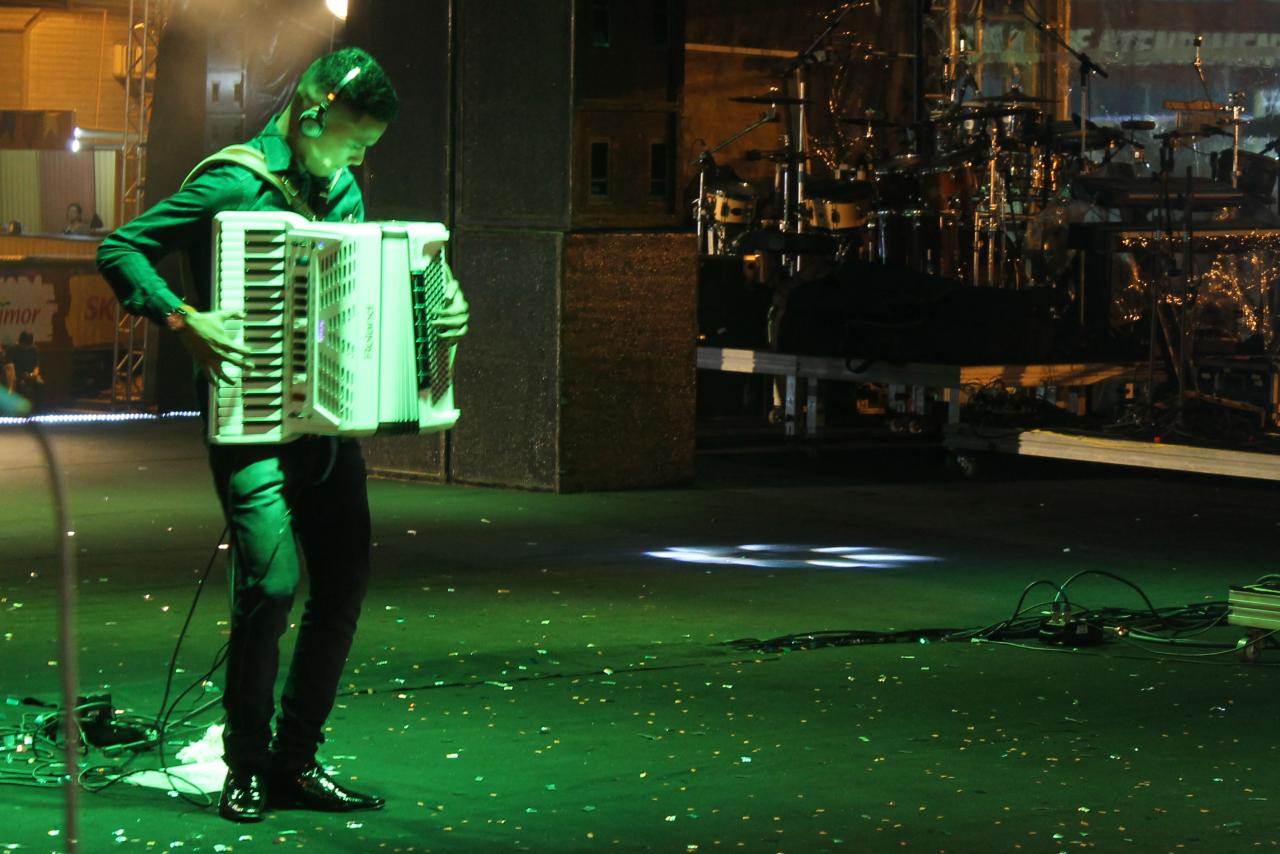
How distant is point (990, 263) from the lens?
17844 mm

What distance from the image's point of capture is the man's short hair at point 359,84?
4848 mm

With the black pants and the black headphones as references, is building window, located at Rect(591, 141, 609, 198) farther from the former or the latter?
the black headphones

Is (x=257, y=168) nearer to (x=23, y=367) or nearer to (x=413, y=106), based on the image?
(x=413, y=106)

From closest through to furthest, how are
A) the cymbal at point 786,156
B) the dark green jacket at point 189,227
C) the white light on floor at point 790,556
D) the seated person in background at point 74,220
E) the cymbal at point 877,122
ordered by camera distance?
the dark green jacket at point 189,227, the white light on floor at point 790,556, the cymbal at point 877,122, the cymbal at point 786,156, the seated person in background at point 74,220

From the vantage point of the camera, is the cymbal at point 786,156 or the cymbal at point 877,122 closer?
the cymbal at point 877,122

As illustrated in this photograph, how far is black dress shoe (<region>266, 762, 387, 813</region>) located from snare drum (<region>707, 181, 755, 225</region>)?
1437 centimetres

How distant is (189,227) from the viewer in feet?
16.1

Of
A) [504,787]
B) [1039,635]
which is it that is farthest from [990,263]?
[504,787]

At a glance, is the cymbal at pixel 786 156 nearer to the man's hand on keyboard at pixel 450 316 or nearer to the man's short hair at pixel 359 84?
the man's hand on keyboard at pixel 450 316

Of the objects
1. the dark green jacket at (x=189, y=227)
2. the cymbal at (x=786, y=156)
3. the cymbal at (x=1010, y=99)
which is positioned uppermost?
the cymbal at (x=1010, y=99)

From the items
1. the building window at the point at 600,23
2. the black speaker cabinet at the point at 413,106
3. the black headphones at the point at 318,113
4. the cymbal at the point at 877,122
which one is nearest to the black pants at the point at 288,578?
the black headphones at the point at 318,113

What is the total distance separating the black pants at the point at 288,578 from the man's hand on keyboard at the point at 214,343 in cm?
26

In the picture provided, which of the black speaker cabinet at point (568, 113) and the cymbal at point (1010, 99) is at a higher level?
the cymbal at point (1010, 99)

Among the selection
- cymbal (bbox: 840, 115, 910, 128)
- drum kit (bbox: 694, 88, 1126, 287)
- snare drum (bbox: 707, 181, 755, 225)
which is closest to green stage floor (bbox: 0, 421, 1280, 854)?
drum kit (bbox: 694, 88, 1126, 287)
